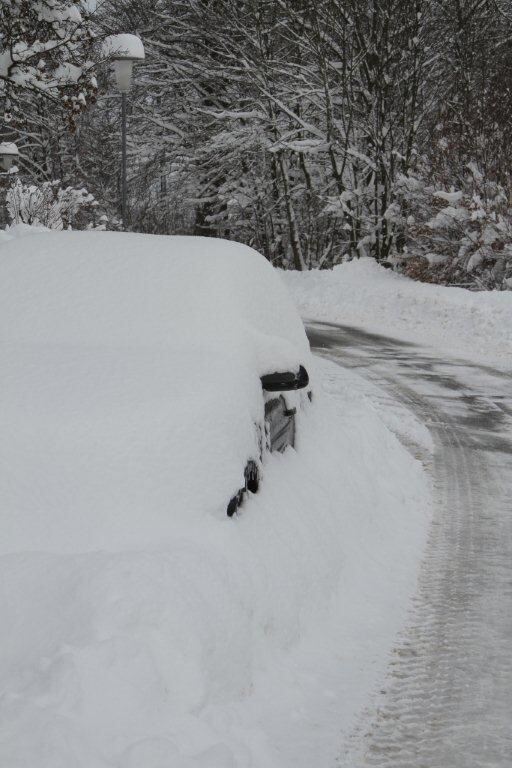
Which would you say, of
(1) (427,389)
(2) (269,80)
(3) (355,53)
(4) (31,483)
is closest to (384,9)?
(3) (355,53)

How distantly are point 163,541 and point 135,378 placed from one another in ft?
3.00

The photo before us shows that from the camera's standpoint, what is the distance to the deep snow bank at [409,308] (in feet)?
46.7

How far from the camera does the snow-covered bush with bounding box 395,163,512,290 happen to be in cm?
1731

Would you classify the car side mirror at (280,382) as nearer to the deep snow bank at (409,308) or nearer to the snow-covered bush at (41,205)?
the deep snow bank at (409,308)

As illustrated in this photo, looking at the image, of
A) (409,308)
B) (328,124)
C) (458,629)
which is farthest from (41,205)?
(458,629)

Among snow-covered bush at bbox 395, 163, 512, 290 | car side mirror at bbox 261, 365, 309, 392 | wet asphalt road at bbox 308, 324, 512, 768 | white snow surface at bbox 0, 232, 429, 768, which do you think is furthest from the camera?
snow-covered bush at bbox 395, 163, 512, 290

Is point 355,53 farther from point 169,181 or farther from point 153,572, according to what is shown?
point 153,572

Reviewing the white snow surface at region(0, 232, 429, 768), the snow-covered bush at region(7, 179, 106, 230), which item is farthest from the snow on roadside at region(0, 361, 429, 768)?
the snow-covered bush at region(7, 179, 106, 230)

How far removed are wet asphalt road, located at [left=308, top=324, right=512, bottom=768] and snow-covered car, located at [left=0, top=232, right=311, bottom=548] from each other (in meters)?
1.13

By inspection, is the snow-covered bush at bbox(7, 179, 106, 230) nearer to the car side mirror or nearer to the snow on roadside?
the car side mirror

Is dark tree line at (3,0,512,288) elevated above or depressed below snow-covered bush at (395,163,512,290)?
above

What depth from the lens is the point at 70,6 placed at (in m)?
13.0

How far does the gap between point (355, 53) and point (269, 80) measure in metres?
2.75

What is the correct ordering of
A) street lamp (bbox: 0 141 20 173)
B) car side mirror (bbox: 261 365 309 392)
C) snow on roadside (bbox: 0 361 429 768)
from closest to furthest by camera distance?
1. snow on roadside (bbox: 0 361 429 768)
2. car side mirror (bbox: 261 365 309 392)
3. street lamp (bbox: 0 141 20 173)
